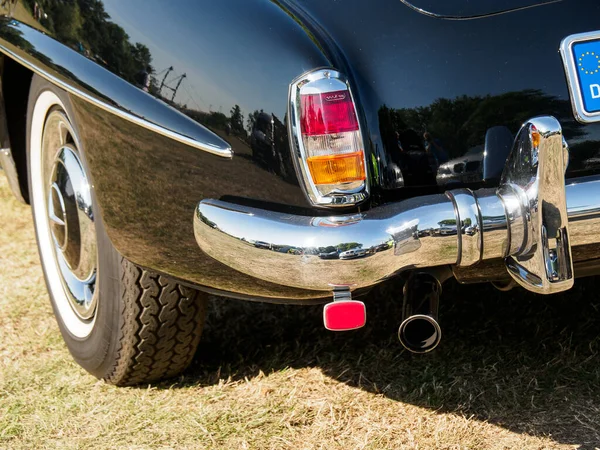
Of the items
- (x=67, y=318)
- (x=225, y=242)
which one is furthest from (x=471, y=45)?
(x=67, y=318)

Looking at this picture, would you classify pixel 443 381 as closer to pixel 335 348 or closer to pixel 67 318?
pixel 335 348

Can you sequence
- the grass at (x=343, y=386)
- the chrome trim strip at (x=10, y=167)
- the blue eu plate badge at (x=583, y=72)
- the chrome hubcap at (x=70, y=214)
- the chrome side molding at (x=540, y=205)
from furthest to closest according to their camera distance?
the chrome trim strip at (x=10, y=167), the chrome hubcap at (x=70, y=214), the grass at (x=343, y=386), the blue eu plate badge at (x=583, y=72), the chrome side molding at (x=540, y=205)

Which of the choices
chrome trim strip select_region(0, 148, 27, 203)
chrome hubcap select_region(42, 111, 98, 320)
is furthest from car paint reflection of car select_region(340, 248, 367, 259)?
chrome trim strip select_region(0, 148, 27, 203)

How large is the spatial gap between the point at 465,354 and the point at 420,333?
0.80 meters

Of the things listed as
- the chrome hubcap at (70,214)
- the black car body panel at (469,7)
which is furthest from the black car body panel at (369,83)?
the chrome hubcap at (70,214)

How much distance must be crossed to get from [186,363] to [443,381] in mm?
826

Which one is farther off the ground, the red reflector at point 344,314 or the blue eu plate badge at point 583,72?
the blue eu plate badge at point 583,72

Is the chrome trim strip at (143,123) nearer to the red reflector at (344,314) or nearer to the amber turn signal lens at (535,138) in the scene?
the red reflector at (344,314)

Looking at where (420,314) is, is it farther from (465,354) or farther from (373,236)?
(465,354)

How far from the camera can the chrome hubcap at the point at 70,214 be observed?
256 centimetres

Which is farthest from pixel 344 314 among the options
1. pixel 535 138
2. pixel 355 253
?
pixel 535 138

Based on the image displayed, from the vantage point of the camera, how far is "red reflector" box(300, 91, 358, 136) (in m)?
1.85

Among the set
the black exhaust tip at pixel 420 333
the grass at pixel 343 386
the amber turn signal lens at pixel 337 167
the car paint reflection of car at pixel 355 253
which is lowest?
the grass at pixel 343 386

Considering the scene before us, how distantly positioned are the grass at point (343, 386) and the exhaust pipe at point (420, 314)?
446 mm
